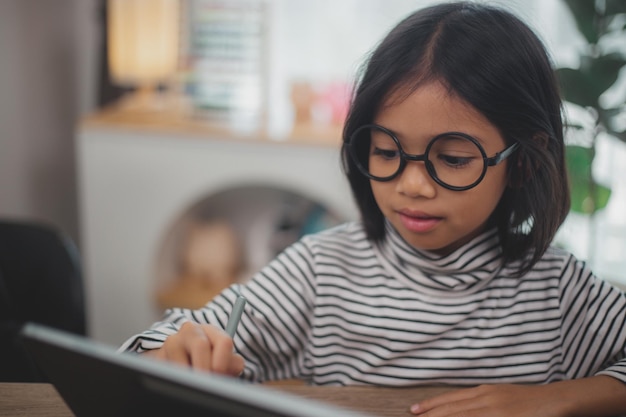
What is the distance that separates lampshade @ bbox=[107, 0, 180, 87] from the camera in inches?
95.8

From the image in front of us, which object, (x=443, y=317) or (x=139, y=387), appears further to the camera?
(x=443, y=317)

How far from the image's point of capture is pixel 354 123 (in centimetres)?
95

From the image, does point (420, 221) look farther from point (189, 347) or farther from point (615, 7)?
point (615, 7)

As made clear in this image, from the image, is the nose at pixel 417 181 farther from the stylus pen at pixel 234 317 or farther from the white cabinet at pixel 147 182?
the white cabinet at pixel 147 182

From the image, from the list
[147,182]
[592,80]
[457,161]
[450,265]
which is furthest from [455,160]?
[147,182]

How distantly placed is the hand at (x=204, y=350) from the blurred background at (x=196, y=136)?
57.6 inches

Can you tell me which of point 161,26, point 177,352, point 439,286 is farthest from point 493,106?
point 161,26

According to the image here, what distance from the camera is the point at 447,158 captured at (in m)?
0.87

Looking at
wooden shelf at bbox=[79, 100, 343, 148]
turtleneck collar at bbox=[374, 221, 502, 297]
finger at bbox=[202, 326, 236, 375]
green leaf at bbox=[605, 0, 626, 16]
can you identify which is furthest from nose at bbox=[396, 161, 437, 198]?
wooden shelf at bbox=[79, 100, 343, 148]

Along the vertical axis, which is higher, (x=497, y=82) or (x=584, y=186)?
(x=497, y=82)

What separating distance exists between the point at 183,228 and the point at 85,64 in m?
0.76

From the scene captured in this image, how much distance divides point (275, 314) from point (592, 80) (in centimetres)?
108

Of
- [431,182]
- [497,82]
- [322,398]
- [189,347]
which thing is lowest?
[322,398]

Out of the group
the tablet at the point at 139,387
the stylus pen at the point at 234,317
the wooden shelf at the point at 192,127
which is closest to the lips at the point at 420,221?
the stylus pen at the point at 234,317
